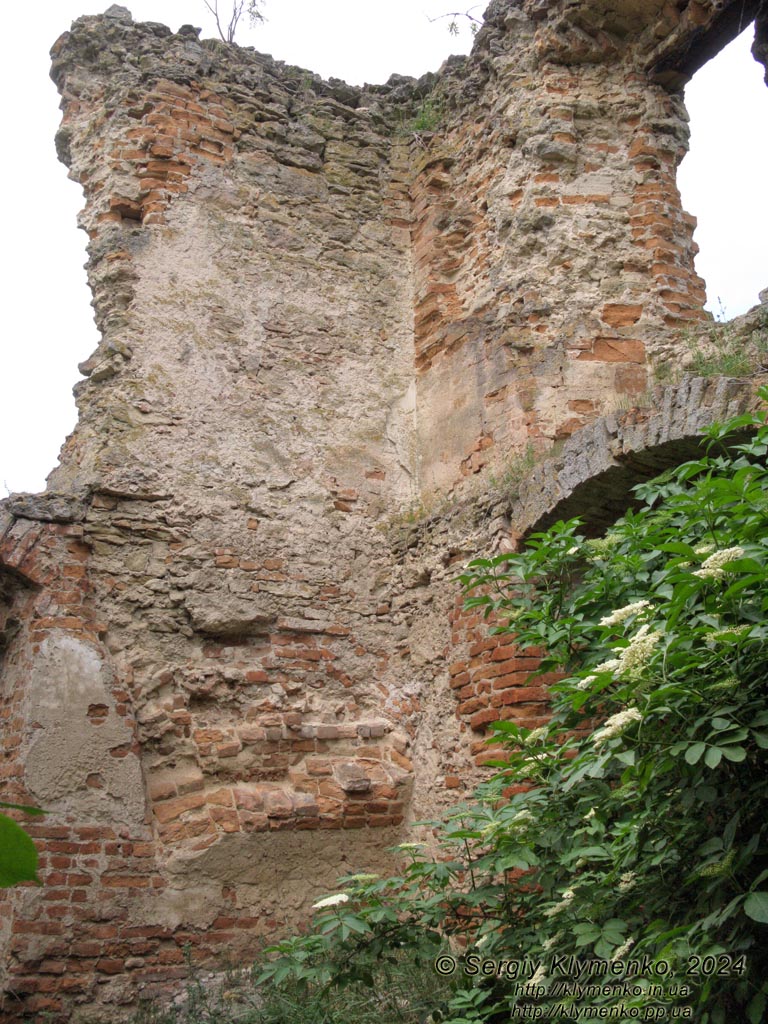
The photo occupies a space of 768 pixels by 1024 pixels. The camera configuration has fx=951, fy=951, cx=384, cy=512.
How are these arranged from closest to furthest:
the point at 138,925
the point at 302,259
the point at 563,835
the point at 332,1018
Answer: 1. the point at 563,835
2. the point at 332,1018
3. the point at 138,925
4. the point at 302,259

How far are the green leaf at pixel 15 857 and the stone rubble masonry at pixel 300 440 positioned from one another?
3.51 metres

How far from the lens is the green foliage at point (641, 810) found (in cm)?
229

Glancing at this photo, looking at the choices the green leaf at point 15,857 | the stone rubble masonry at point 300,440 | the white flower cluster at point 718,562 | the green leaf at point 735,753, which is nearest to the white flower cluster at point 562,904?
the green leaf at point 735,753

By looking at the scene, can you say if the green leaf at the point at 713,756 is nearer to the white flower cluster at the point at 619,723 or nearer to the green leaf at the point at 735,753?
the green leaf at the point at 735,753

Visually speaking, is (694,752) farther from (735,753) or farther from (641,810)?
(641,810)

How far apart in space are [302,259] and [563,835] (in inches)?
165

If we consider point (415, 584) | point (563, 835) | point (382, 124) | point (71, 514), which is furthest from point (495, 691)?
point (382, 124)

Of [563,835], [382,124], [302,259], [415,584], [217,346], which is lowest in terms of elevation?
[563,835]

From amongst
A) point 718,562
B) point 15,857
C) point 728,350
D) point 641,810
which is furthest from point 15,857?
point 728,350

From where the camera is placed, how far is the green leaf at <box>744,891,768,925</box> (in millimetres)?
2055

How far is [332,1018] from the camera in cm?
352

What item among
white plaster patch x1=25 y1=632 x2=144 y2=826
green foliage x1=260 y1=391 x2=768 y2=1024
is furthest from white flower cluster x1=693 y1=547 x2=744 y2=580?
white plaster patch x1=25 y1=632 x2=144 y2=826

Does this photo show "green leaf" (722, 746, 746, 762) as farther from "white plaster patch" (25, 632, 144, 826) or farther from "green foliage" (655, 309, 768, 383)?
"white plaster patch" (25, 632, 144, 826)

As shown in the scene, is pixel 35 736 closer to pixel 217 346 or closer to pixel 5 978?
Answer: pixel 5 978
